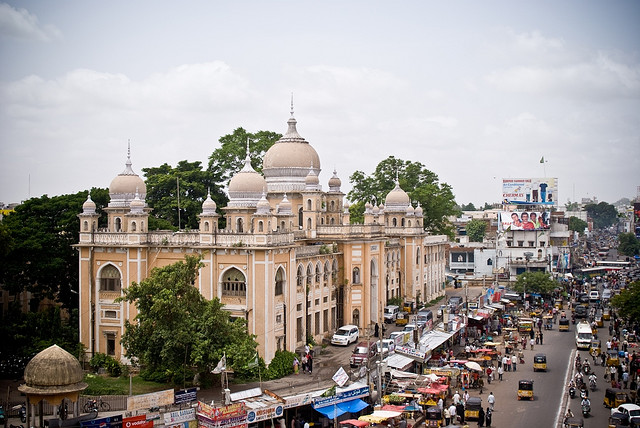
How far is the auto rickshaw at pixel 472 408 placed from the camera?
32.1 metres

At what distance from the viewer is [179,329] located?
1318 inches

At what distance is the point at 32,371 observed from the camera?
26266mm

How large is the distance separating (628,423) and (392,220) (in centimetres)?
3430

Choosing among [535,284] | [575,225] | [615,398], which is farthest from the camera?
[575,225]

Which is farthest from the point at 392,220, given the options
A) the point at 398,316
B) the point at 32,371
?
the point at 32,371

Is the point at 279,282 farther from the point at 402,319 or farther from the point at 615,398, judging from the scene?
the point at 615,398

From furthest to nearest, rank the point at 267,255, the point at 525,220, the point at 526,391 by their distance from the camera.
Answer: the point at 525,220
the point at 267,255
the point at 526,391

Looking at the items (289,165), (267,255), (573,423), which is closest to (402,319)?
(289,165)

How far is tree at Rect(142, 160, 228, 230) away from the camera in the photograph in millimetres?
58969

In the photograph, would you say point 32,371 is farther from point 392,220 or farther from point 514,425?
point 392,220

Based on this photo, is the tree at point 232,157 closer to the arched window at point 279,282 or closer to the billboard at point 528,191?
the arched window at point 279,282

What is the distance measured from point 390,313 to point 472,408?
833 inches

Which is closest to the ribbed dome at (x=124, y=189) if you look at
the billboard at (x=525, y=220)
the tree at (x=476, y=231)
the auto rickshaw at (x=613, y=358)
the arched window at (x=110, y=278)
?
the arched window at (x=110, y=278)

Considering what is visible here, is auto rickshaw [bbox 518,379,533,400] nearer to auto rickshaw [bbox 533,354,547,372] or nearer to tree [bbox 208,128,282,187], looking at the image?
auto rickshaw [bbox 533,354,547,372]
